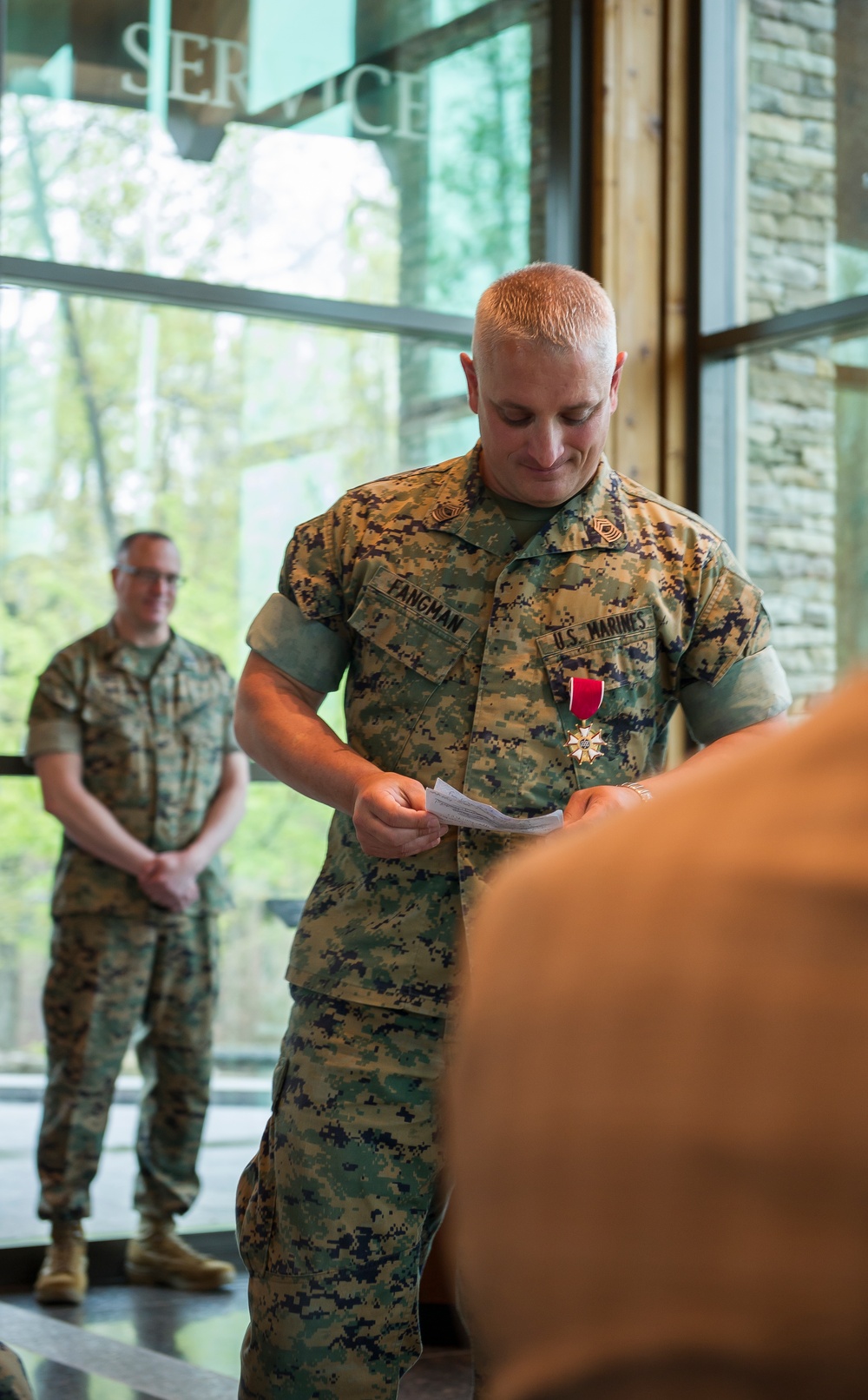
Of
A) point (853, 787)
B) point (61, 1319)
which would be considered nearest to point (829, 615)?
point (61, 1319)

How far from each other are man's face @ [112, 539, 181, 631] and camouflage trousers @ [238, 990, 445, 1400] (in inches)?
89.7

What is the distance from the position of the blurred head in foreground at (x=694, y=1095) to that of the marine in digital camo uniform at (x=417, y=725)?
119cm

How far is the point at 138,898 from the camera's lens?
3648 millimetres

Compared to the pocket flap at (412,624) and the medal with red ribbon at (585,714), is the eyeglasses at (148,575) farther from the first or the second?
the medal with red ribbon at (585,714)

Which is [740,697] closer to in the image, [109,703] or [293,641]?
[293,641]

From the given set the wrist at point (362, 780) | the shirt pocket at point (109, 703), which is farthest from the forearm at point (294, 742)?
the shirt pocket at point (109, 703)

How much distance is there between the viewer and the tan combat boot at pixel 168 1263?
3.50 metres

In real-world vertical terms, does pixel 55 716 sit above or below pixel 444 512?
below

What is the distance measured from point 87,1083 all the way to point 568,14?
307cm

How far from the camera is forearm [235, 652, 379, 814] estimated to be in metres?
1.62

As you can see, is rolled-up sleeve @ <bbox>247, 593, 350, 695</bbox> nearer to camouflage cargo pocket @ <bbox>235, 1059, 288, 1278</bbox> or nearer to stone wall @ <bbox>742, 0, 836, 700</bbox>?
camouflage cargo pocket @ <bbox>235, 1059, 288, 1278</bbox>

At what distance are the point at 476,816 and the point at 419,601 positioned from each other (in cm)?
30

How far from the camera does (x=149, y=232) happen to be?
4023mm

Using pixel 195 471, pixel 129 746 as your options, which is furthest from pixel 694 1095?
pixel 195 471
